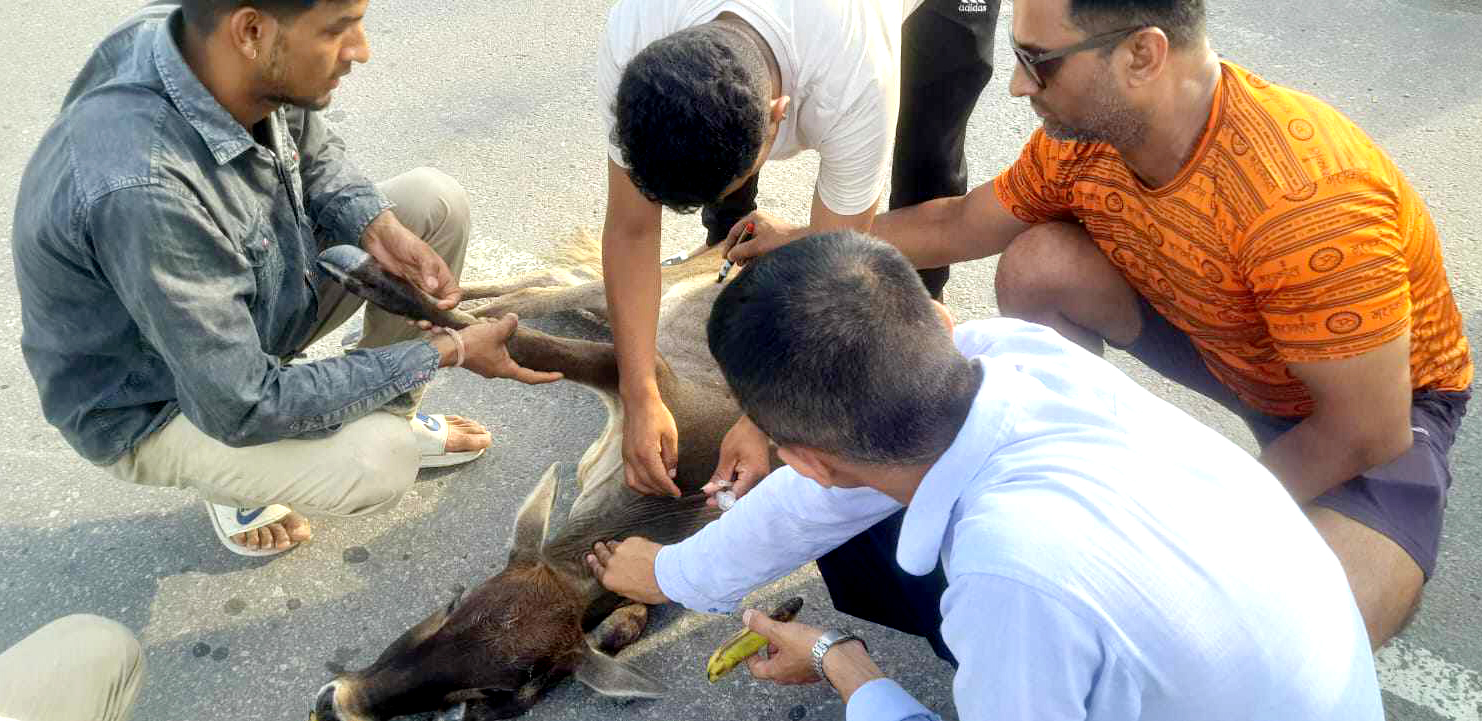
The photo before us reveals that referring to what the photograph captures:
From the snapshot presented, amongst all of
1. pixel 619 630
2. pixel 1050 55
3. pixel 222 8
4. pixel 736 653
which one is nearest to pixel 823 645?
pixel 736 653

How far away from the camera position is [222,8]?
242 cm

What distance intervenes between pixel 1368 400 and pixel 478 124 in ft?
13.0

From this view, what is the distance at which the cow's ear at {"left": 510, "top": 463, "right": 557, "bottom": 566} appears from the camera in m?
3.21

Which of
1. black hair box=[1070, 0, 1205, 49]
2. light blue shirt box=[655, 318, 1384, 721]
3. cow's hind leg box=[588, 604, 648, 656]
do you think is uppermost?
black hair box=[1070, 0, 1205, 49]

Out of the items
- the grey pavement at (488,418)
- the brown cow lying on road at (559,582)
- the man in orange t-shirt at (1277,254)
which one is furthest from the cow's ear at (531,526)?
the man in orange t-shirt at (1277,254)

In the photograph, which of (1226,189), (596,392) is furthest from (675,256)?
(1226,189)

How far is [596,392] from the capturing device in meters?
3.85

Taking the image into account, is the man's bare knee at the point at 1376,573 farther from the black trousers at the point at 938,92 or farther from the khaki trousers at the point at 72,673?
the khaki trousers at the point at 72,673

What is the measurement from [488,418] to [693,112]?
190 cm

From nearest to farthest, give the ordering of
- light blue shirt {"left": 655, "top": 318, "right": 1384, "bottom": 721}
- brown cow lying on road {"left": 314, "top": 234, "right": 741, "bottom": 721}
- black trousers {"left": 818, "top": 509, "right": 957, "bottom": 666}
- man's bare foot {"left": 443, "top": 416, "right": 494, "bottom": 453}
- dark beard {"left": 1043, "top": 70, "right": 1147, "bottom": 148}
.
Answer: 1. light blue shirt {"left": 655, "top": 318, "right": 1384, "bottom": 721}
2. dark beard {"left": 1043, "top": 70, "right": 1147, "bottom": 148}
3. black trousers {"left": 818, "top": 509, "right": 957, "bottom": 666}
4. brown cow lying on road {"left": 314, "top": 234, "right": 741, "bottom": 721}
5. man's bare foot {"left": 443, "top": 416, "right": 494, "bottom": 453}

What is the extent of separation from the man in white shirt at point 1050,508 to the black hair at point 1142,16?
0.90m

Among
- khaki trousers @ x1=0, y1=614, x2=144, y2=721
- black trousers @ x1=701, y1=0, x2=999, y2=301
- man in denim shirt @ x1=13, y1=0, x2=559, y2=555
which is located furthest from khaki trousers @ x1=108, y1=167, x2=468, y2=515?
black trousers @ x1=701, y1=0, x2=999, y2=301

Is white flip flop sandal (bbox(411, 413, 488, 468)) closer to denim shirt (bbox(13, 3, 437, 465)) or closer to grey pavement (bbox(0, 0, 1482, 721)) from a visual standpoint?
grey pavement (bbox(0, 0, 1482, 721))

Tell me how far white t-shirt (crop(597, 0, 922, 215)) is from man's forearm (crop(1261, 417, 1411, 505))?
4.10 ft
